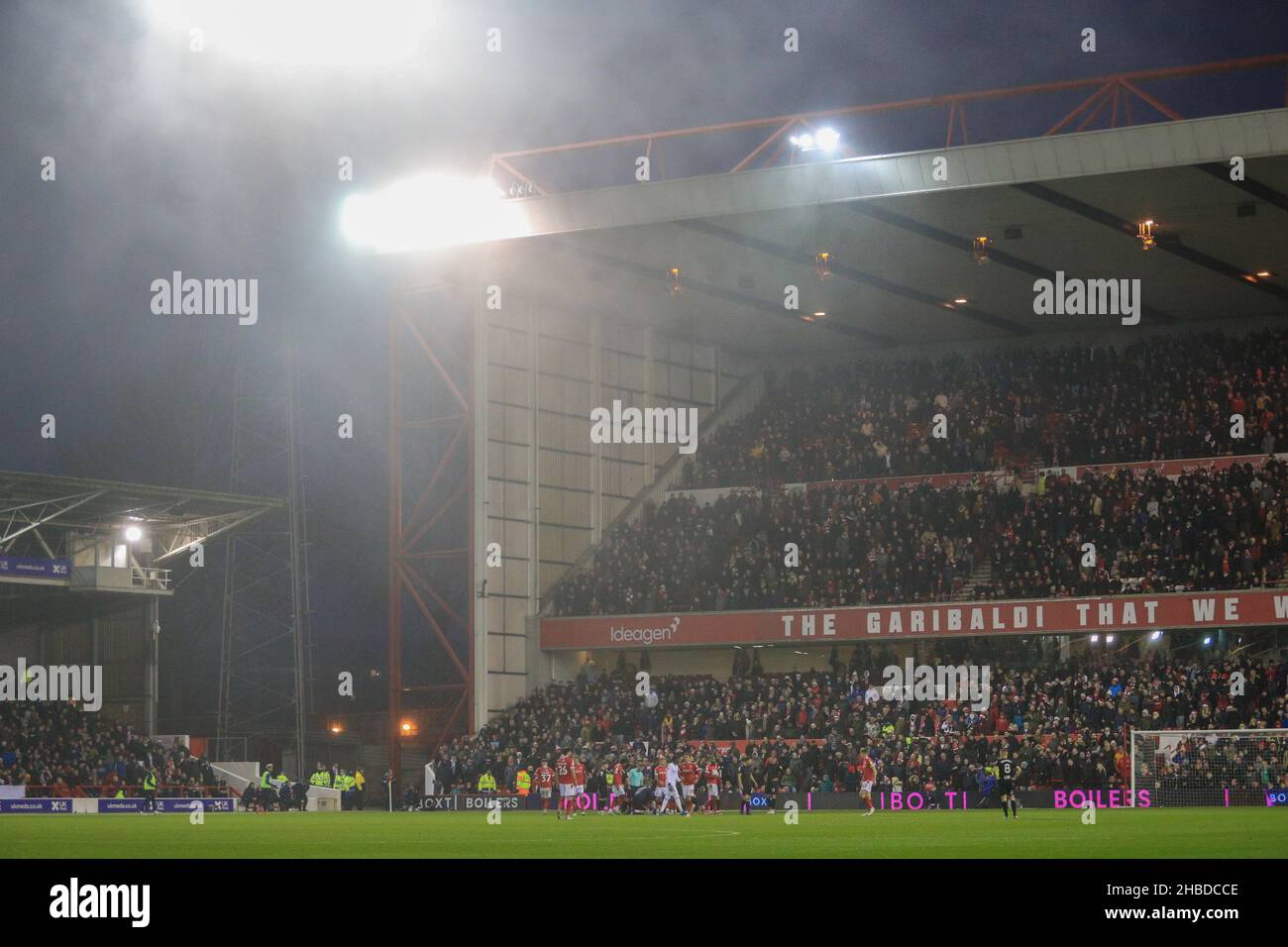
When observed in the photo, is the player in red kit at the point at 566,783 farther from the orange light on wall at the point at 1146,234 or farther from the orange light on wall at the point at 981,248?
the orange light on wall at the point at 1146,234

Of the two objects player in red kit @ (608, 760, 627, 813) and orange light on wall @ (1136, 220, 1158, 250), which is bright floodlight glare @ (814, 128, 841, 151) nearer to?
orange light on wall @ (1136, 220, 1158, 250)

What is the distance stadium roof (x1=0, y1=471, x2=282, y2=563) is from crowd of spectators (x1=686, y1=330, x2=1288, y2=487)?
15.5m

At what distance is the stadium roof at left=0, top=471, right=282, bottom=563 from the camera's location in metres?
49.6

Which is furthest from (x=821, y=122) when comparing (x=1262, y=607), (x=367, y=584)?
(x=367, y=584)

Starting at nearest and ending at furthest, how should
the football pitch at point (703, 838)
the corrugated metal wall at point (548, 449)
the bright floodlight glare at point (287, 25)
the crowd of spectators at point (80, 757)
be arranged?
the football pitch at point (703, 838) < the bright floodlight glare at point (287, 25) < the crowd of spectators at point (80, 757) < the corrugated metal wall at point (548, 449)

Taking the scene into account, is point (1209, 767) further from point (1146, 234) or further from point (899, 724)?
point (1146, 234)

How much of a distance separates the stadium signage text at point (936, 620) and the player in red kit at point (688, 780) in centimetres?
1095

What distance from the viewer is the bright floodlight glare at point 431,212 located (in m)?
45.6

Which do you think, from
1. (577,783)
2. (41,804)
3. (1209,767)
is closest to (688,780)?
(577,783)

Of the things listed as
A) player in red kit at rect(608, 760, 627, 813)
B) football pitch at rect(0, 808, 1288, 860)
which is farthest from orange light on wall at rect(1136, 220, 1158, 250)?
player in red kit at rect(608, 760, 627, 813)

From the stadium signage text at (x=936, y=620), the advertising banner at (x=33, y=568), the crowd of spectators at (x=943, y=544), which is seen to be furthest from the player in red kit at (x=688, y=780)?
the advertising banner at (x=33, y=568)

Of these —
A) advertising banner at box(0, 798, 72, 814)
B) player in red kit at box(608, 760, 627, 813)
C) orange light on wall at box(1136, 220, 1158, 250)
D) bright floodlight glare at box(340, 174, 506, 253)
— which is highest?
bright floodlight glare at box(340, 174, 506, 253)

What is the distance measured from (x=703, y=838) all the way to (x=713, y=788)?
1473cm
